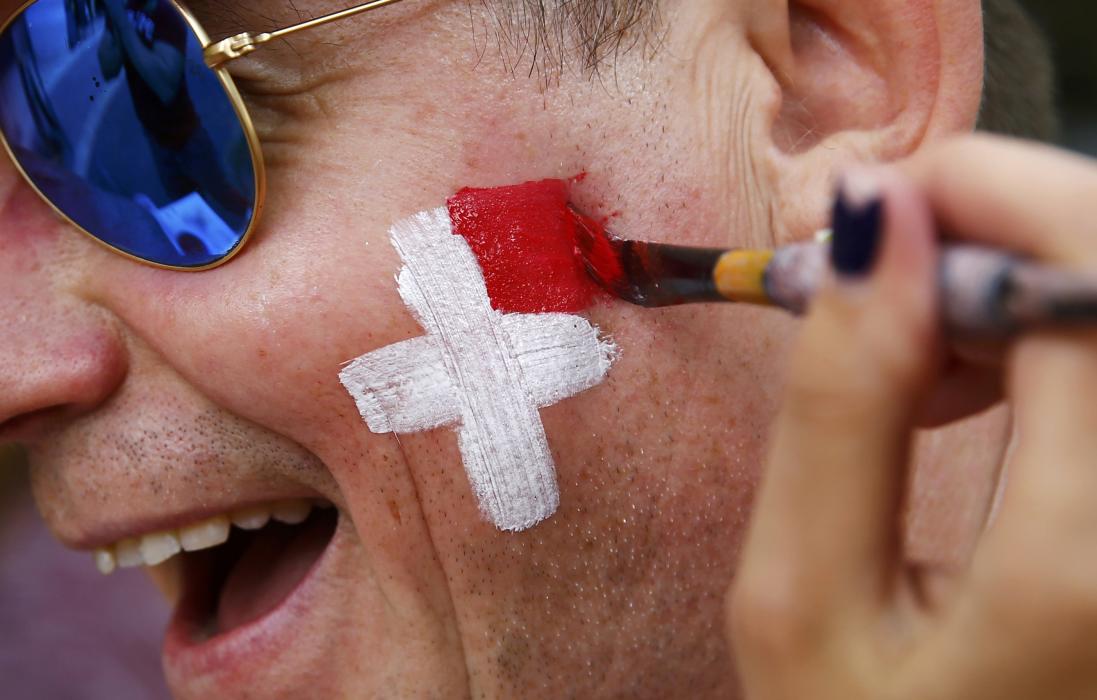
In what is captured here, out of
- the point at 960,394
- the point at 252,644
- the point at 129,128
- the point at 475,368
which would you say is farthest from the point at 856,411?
the point at 252,644

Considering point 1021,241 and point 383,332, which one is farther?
point 383,332

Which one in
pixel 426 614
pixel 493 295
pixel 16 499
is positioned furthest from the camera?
pixel 16 499

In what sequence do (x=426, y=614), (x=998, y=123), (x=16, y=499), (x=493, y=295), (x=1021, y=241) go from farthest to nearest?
(x=16, y=499)
(x=998, y=123)
(x=426, y=614)
(x=493, y=295)
(x=1021, y=241)

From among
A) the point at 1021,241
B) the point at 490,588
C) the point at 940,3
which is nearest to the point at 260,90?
the point at 490,588

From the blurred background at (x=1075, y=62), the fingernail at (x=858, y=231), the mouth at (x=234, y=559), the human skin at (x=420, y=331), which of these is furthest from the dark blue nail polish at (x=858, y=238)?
the blurred background at (x=1075, y=62)

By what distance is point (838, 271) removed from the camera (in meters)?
0.81

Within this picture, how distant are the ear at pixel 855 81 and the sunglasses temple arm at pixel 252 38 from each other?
1.62 ft

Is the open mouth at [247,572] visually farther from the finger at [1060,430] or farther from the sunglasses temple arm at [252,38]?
the finger at [1060,430]

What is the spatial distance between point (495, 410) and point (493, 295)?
134 millimetres

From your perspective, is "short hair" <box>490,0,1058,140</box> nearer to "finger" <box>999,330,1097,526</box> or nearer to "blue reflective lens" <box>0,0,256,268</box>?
"blue reflective lens" <box>0,0,256,268</box>

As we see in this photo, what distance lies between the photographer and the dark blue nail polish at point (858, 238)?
80 cm

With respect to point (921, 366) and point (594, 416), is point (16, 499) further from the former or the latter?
point (921, 366)

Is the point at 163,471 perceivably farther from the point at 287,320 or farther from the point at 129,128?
the point at 129,128

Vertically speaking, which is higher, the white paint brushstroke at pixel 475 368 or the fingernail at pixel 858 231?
the fingernail at pixel 858 231
